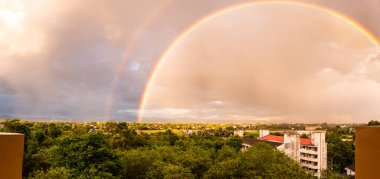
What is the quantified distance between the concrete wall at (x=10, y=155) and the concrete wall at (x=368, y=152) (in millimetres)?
2515

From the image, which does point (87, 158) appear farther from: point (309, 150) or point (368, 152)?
point (309, 150)

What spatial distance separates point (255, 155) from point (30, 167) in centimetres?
1858

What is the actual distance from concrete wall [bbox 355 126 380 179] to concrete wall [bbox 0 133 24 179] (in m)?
2.52

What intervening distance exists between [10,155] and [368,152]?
102 inches

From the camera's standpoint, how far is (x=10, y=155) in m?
2.30

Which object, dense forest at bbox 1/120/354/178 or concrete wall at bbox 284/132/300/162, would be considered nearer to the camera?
dense forest at bbox 1/120/354/178

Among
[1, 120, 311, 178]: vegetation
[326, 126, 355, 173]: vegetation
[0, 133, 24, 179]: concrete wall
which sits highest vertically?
[0, 133, 24, 179]: concrete wall

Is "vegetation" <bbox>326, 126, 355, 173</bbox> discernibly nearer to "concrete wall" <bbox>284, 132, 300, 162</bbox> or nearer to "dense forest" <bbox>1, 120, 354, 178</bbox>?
"concrete wall" <bbox>284, 132, 300, 162</bbox>

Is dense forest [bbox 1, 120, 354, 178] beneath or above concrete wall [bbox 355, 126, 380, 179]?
beneath

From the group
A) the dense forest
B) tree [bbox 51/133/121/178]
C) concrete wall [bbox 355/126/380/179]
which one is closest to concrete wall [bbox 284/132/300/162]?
the dense forest

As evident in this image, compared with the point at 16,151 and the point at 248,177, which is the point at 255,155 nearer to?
the point at 248,177

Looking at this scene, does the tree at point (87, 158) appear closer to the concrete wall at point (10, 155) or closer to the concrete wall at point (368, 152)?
the concrete wall at point (10, 155)

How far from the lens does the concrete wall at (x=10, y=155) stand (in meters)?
2.26

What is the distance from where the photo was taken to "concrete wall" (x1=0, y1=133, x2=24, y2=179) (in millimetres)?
2258
